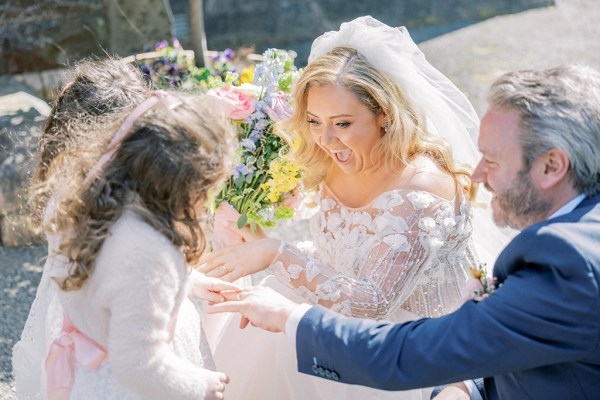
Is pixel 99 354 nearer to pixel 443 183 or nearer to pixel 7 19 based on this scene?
pixel 443 183

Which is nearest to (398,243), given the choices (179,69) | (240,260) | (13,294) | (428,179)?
(428,179)

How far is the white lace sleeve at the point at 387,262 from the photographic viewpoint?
2850mm

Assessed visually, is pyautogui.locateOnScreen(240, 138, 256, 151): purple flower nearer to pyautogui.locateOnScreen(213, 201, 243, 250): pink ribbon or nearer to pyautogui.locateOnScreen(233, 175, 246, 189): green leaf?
pyautogui.locateOnScreen(233, 175, 246, 189): green leaf

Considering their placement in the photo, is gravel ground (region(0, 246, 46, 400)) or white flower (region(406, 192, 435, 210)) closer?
white flower (region(406, 192, 435, 210))

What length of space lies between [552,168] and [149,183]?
3.43ft

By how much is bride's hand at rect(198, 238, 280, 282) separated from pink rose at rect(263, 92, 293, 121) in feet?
1.53

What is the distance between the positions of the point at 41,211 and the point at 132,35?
507 cm

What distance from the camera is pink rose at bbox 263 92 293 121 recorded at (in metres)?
2.99

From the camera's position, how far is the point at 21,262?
4953mm

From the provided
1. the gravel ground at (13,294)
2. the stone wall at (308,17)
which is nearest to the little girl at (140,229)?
the gravel ground at (13,294)

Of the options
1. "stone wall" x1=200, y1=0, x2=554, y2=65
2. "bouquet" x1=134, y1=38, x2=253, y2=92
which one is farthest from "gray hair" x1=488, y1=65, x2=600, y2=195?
"stone wall" x1=200, y1=0, x2=554, y2=65

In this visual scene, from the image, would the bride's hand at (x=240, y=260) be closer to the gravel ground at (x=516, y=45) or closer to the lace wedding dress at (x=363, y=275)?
the lace wedding dress at (x=363, y=275)

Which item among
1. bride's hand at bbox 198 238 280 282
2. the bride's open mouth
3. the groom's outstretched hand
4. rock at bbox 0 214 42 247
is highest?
the bride's open mouth

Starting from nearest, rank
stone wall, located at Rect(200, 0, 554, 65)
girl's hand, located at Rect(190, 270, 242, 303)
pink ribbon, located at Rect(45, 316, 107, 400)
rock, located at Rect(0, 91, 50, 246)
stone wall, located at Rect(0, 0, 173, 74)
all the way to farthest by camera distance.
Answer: pink ribbon, located at Rect(45, 316, 107, 400), girl's hand, located at Rect(190, 270, 242, 303), rock, located at Rect(0, 91, 50, 246), stone wall, located at Rect(0, 0, 173, 74), stone wall, located at Rect(200, 0, 554, 65)
